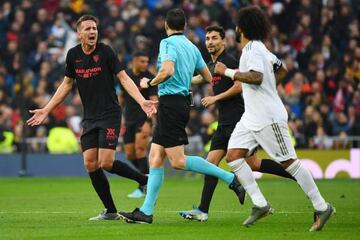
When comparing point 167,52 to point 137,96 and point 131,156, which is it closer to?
point 137,96

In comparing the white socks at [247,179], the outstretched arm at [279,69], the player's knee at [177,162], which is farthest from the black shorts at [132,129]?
the white socks at [247,179]

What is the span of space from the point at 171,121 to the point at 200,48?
14.5 meters

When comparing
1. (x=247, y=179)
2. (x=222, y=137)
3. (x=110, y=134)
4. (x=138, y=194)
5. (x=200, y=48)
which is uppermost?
(x=200, y=48)

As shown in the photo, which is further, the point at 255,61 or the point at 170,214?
the point at 170,214

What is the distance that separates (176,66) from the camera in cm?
1162

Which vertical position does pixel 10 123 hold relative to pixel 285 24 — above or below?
below

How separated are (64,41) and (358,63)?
798 centimetres

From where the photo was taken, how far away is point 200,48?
25922 mm

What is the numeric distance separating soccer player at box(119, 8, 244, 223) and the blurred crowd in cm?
1284

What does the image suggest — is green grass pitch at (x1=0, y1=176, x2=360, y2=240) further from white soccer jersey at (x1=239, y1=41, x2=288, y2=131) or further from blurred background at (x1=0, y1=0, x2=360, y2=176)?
blurred background at (x1=0, y1=0, x2=360, y2=176)

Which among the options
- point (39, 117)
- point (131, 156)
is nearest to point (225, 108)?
point (39, 117)

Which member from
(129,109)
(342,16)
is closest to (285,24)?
(342,16)

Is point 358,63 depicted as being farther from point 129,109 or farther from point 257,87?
point 257,87

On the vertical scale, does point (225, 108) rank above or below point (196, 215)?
above
